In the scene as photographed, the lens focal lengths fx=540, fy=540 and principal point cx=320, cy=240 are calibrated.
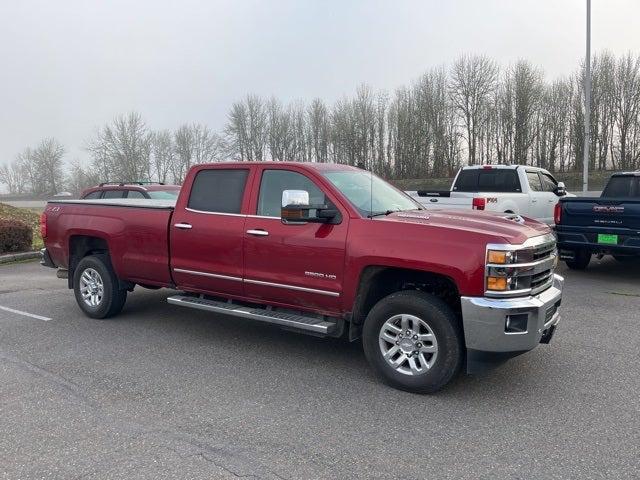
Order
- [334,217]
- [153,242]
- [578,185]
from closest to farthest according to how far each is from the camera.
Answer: [334,217] < [153,242] < [578,185]

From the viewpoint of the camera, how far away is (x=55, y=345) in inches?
229

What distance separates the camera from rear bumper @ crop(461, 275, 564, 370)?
4070mm

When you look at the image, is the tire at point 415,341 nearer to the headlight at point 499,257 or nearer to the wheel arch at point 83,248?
the headlight at point 499,257

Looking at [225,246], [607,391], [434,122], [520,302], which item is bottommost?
[607,391]

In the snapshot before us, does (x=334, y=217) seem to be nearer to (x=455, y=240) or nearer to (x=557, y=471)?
(x=455, y=240)

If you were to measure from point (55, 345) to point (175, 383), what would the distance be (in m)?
1.97

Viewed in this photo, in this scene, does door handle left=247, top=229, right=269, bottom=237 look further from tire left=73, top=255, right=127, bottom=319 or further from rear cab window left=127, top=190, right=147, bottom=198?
rear cab window left=127, top=190, right=147, bottom=198

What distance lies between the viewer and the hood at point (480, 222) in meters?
4.27

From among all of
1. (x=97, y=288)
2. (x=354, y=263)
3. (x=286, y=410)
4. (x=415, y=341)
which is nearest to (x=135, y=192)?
(x=97, y=288)

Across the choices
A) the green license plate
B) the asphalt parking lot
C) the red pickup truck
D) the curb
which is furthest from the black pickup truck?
Result: the curb

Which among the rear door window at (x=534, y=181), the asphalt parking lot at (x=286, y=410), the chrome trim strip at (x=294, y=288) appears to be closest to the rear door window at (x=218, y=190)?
the chrome trim strip at (x=294, y=288)

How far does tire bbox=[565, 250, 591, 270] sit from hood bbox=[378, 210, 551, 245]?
19.8 ft

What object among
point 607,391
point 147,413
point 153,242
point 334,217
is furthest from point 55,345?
point 607,391

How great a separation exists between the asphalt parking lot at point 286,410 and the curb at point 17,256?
694 centimetres
